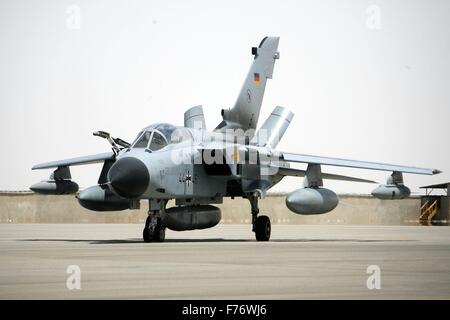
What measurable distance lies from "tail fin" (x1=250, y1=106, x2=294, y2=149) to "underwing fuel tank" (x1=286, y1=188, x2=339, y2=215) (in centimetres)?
417

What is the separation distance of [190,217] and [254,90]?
6.63m

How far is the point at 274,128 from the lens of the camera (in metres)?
28.8

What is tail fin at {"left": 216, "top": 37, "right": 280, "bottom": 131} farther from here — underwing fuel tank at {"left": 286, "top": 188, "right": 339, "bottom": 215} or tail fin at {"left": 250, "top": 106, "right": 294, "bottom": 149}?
underwing fuel tank at {"left": 286, "top": 188, "right": 339, "bottom": 215}

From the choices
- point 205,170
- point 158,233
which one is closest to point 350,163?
point 205,170

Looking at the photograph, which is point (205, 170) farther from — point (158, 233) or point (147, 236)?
point (147, 236)

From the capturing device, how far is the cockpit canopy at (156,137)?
73.8 feet

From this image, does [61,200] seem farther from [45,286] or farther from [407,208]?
[45,286]

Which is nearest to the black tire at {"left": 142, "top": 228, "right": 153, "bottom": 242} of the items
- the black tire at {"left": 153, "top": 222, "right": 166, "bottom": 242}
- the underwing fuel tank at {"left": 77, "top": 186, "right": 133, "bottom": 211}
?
the black tire at {"left": 153, "top": 222, "right": 166, "bottom": 242}

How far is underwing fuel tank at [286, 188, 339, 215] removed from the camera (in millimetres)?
23828

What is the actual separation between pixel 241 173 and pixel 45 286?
14.1 m

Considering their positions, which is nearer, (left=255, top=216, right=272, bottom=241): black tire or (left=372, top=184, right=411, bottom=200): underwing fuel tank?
(left=255, top=216, right=272, bottom=241): black tire
